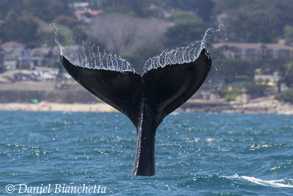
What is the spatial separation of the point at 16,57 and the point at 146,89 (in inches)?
3658

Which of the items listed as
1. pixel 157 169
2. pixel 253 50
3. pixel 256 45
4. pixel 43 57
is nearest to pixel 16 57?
pixel 43 57

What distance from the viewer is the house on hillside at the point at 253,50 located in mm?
107000

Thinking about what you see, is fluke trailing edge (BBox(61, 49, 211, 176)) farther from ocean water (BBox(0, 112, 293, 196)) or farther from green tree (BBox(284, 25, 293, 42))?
green tree (BBox(284, 25, 293, 42))

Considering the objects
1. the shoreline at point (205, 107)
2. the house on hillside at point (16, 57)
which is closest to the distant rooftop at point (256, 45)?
the shoreline at point (205, 107)

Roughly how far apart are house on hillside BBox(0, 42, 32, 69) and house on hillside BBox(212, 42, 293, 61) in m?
24.0

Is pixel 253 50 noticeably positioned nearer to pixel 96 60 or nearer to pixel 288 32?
pixel 288 32

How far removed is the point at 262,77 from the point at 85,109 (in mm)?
23213

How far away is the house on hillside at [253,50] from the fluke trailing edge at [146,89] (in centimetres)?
9125

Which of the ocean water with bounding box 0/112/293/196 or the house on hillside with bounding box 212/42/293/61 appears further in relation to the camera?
the house on hillside with bounding box 212/42/293/61

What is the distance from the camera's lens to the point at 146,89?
13.5m

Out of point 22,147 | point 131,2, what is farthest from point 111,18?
point 22,147

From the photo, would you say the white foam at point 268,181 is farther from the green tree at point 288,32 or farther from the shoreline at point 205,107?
the green tree at point 288,32

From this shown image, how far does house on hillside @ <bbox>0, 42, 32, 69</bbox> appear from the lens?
103 meters

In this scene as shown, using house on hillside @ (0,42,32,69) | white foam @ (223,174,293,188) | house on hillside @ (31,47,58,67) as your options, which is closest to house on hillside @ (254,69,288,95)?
house on hillside @ (31,47,58,67)
